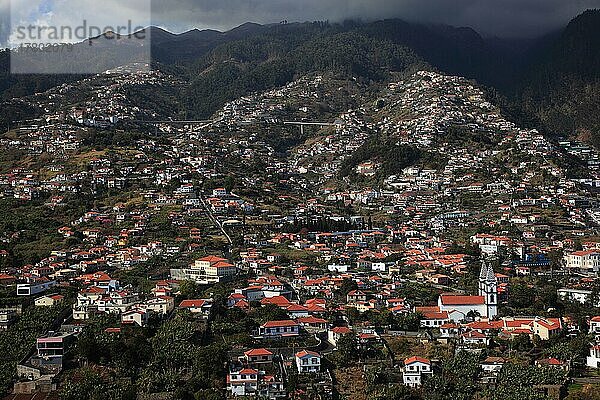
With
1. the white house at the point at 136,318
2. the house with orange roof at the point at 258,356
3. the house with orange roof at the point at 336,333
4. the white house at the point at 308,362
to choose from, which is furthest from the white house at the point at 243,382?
the white house at the point at 136,318

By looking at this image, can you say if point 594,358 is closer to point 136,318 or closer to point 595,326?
point 595,326

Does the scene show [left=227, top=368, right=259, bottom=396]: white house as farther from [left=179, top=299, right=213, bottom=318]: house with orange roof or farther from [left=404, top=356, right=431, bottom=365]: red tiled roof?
[left=179, top=299, right=213, bottom=318]: house with orange roof

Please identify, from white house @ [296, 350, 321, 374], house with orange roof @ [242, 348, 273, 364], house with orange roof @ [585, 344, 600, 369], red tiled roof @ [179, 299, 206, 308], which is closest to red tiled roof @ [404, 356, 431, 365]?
white house @ [296, 350, 321, 374]

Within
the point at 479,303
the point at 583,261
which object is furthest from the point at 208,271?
the point at 583,261

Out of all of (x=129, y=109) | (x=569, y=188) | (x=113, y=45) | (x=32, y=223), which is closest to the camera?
(x=32, y=223)

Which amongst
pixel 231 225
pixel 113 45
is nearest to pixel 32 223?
pixel 231 225

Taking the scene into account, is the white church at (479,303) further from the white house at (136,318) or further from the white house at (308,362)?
the white house at (136,318)

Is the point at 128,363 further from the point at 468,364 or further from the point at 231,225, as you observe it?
the point at 231,225
